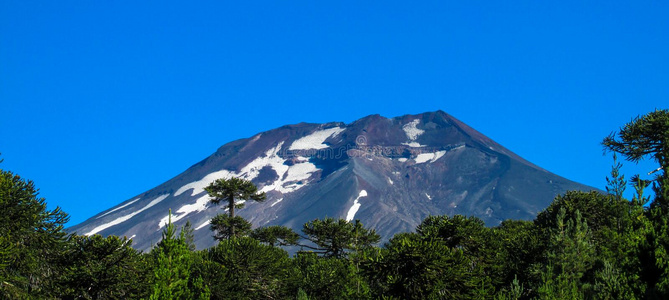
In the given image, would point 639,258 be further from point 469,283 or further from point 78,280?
point 78,280

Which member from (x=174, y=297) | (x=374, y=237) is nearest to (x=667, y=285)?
(x=174, y=297)

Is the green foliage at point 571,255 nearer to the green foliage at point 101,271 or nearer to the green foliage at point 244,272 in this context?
the green foliage at point 244,272

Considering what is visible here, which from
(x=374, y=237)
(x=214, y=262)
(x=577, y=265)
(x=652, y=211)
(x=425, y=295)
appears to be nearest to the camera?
(x=652, y=211)

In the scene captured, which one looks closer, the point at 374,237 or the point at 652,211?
the point at 652,211

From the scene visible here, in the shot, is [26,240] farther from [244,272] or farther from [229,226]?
[229,226]

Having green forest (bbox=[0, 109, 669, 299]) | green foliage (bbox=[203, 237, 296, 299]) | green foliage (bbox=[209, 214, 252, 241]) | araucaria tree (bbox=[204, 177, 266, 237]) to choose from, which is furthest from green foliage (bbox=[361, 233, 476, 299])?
Result: araucaria tree (bbox=[204, 177, 266, 237])

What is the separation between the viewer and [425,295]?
35.3 m

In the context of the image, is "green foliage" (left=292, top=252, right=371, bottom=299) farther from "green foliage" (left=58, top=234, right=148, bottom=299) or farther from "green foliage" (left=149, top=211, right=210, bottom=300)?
"green foliage" (left=149, top=211, right=210, bottom=300)

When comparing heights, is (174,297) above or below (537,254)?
above

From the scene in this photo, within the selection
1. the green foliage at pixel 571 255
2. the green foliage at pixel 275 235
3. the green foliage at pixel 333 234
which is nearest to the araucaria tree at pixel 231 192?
the green foliage at pixel 275 235

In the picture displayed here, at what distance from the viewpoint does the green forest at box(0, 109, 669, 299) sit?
90.5 feet

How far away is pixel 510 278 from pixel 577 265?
254 inches

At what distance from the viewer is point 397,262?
119ft

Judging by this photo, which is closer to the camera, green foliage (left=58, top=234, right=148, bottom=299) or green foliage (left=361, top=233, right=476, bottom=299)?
green foliage (left=361, top=233, right=476, bottom=299)
